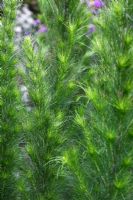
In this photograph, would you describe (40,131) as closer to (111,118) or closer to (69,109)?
(69,109)

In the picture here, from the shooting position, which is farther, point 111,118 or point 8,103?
point 8,103

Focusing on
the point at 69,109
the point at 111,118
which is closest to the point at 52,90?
the point at 69,109

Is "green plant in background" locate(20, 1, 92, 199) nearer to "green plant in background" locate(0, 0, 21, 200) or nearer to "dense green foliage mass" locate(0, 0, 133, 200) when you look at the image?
"dense green foliage mass" locate(0, 0, 133, 200)

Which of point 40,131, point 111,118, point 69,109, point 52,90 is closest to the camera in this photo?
point 111,118

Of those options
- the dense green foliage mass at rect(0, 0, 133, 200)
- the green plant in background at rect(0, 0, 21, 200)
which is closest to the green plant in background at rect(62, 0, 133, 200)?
the dense green foliage mass at rect(0, 0, 133, 200)

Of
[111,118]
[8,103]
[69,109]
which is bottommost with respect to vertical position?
[69,109]

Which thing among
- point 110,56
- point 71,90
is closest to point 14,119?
point 71,90

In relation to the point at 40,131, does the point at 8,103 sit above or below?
above

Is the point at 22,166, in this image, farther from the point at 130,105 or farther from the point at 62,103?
the point at 130,105

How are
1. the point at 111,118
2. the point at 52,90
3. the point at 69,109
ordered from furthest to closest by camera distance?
the point at 69,109 < the point at 52,90 < the point at 111,118
